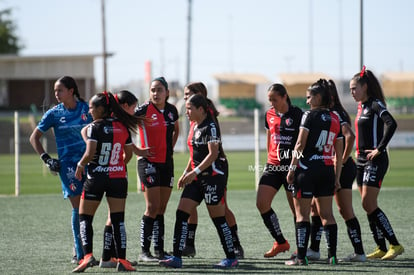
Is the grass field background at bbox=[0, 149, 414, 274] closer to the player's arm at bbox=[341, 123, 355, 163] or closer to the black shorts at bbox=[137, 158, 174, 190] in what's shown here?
the black shorts at bbox=[137, 158, 174, 190]

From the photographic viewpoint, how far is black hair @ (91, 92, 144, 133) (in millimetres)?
8938

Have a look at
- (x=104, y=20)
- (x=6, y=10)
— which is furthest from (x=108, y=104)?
(x=6, y=10)

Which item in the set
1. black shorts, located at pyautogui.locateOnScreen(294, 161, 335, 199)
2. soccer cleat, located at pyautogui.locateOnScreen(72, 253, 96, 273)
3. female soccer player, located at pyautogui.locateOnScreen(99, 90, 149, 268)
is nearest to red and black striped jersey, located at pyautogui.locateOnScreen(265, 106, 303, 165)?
black shorts, located at pyautogui.locateOnScreen(294, 161, 335, 199)

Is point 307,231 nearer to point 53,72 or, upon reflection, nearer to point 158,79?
point 158,79

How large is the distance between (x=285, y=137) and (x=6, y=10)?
73918mm

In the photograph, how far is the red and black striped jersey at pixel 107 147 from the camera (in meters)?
8.82

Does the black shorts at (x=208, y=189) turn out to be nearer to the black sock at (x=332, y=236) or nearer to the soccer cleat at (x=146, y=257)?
the soccer cleat at (x=146, y=257)

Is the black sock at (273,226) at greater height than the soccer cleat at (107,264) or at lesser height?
greater

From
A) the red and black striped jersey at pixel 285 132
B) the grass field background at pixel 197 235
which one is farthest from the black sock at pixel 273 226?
the red and black striped jersey at pixel 285 132

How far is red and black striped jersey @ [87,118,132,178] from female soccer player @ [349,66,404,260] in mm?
3027

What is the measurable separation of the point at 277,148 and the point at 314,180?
97 cm

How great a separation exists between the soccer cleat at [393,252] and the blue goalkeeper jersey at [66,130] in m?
3.87

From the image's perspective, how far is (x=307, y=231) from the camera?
9.30 metres

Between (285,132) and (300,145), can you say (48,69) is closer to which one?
(285,132)
